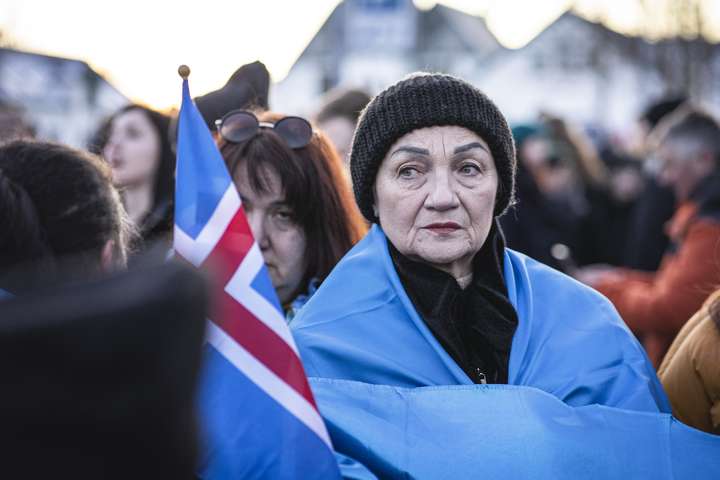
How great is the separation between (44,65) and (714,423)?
876 centimetres

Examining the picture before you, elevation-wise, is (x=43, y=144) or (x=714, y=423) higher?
(x=43, y=144)

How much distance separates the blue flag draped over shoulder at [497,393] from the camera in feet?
7.75

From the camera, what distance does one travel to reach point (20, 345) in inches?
40.8

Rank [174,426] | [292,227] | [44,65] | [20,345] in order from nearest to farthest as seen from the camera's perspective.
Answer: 1. [20,345]
2. [174,426]
3. [292,227]
4. [44,65]

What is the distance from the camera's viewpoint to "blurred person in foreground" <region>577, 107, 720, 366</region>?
185 inches

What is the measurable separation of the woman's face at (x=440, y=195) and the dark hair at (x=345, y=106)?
243 cm

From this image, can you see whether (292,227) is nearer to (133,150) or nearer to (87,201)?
(87,201)

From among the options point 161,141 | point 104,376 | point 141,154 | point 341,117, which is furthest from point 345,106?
point 104,376

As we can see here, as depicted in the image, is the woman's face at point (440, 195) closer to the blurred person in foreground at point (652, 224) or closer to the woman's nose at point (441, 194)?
the woman's nose at point (441, 194)

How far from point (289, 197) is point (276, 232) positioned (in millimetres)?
139

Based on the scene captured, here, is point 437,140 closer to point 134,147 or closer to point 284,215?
point 284,215

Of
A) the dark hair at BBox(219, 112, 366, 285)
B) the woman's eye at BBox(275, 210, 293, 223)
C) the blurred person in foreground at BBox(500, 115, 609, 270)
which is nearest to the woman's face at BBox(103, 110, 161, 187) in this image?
the dark hair at BBox(219, 112, 366, 285)

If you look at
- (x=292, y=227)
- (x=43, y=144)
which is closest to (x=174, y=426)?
(x=43, y=144)

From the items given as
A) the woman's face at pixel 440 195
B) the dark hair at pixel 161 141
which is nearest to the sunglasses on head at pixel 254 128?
the woman's face at pixel 440 195
